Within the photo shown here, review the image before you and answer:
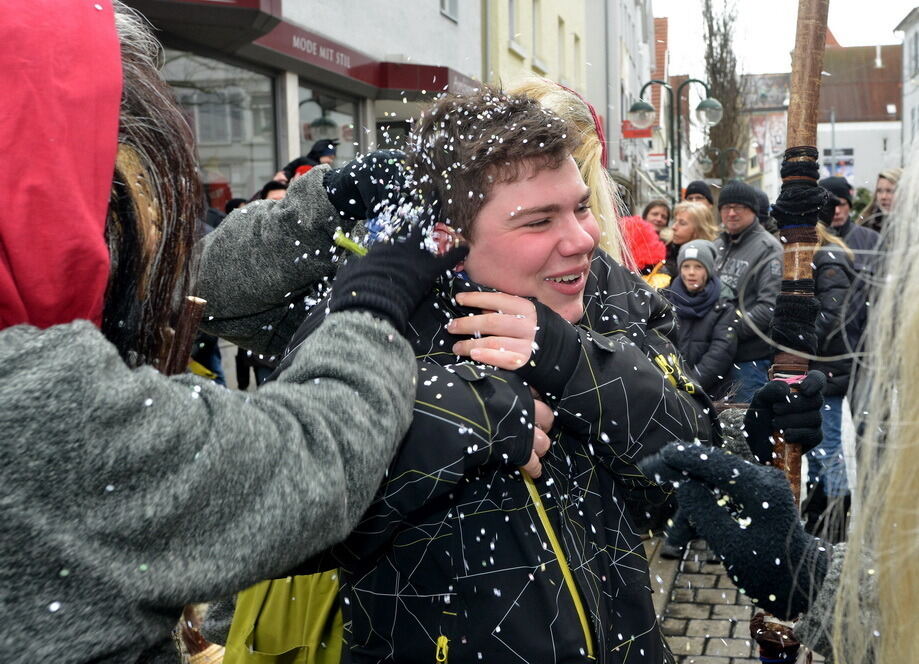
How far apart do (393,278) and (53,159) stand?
56 cm

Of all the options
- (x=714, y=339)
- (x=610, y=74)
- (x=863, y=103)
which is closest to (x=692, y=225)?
(x=714, y=339)

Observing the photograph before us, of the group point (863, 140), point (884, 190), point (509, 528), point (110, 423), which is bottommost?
point (509, 528)

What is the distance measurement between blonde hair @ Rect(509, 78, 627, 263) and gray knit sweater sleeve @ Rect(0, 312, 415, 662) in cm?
144

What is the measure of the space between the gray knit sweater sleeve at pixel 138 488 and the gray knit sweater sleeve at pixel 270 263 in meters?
0.93

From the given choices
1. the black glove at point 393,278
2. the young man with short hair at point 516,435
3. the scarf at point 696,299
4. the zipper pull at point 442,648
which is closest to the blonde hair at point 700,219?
the scarf at point 696,299

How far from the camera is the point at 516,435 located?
1569 mm

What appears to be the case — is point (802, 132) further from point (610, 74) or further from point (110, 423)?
point (610, 74)

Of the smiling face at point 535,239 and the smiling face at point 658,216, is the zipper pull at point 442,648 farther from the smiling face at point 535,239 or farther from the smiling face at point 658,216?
the smiling face at point 658,216

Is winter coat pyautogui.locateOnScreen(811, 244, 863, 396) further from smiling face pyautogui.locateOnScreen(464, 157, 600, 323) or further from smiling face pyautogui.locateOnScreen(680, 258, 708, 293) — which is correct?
smiling face pyautogui.locateOnScreen(464, 157, 600, 323)

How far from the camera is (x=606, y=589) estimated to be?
1756 millimetres

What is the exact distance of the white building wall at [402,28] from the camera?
1047 centimetres

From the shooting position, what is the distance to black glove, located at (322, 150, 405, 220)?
1909 millimetres

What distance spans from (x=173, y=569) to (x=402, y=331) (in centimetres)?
50

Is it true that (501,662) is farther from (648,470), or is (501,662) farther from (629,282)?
(629,282)
